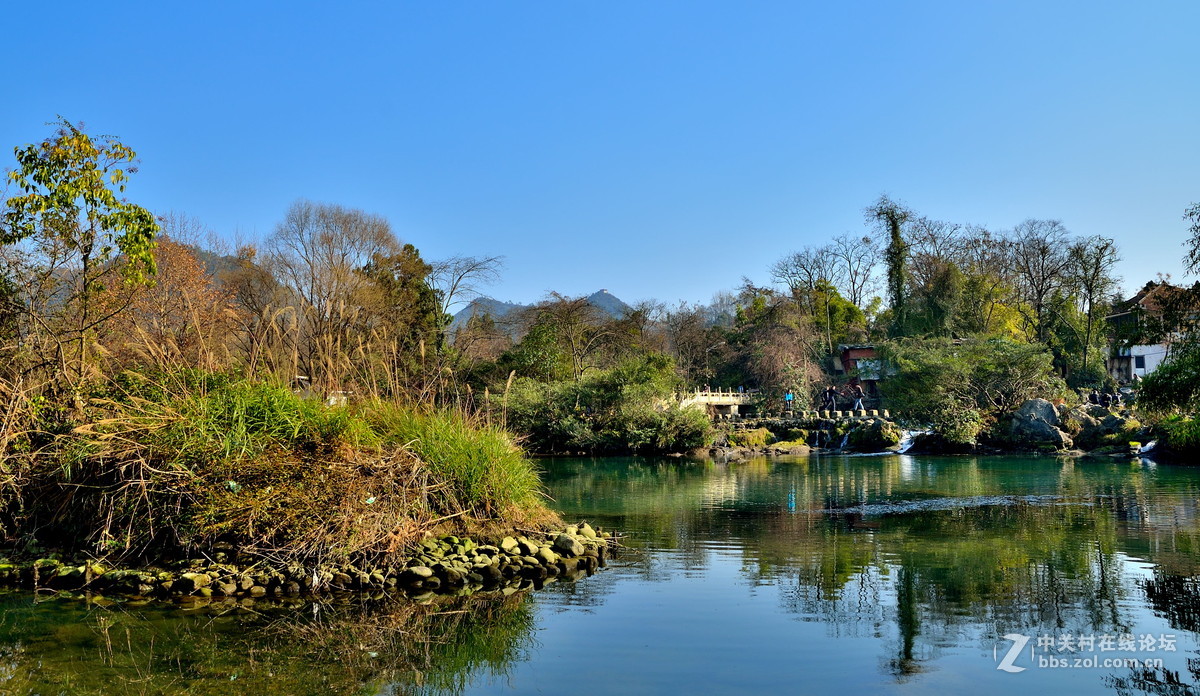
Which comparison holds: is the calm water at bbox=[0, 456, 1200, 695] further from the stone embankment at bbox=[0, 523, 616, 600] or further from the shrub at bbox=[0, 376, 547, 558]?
the shrub at bbox=[0, 376, 547, 558]

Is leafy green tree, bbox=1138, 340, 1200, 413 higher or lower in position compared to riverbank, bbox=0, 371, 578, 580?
higher

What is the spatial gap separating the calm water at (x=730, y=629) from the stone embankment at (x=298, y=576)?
15.8 inches

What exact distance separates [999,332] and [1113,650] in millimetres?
41216

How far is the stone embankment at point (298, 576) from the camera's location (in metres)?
8.33

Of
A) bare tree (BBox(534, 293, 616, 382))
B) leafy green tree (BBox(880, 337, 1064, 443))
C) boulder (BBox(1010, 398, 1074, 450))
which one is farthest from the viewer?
bare tree (BBox(534, 293, 616, 382))

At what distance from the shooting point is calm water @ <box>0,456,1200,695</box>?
6211 mm

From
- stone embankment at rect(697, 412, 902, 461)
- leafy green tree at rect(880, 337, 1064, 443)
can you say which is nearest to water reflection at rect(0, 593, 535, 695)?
stone embankment at rect(697, 412, 902, 461)

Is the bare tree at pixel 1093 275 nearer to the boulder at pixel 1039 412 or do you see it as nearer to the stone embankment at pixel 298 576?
the boulder at pixel 1039 412

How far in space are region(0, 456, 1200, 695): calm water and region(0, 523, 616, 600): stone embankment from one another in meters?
0.40

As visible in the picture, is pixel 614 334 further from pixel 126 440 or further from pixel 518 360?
pixel 126 440

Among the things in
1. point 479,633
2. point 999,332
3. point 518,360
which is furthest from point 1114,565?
point 999,332

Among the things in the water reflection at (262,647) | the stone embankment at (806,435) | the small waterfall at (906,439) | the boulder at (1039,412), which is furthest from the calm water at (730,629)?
the stone embankment at (806,435)

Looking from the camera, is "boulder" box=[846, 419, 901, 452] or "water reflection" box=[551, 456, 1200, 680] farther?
"boulder" box=[846, 419, 901, 452]

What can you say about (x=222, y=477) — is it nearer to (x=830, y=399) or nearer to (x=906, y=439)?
(x=906, y=439)
